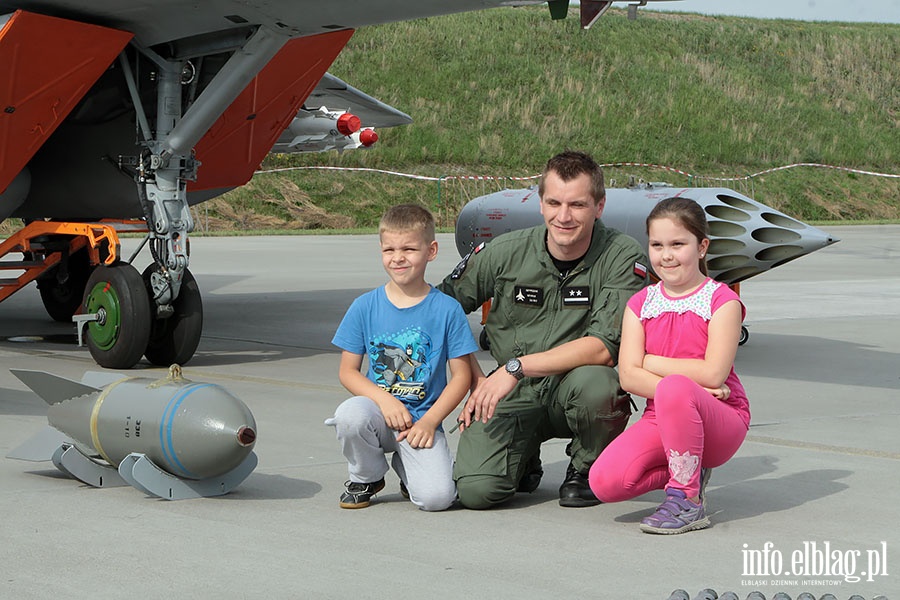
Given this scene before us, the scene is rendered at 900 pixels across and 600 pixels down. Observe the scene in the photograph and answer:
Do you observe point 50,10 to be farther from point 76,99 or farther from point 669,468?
point 669,468

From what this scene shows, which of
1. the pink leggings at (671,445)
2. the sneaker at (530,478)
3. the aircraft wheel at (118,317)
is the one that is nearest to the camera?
the pink leggings at (671,445)

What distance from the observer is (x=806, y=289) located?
15.4 m

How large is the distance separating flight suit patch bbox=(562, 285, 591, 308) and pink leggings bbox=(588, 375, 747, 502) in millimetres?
526

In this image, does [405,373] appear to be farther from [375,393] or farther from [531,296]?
[531,296]

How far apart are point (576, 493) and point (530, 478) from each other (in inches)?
11.9

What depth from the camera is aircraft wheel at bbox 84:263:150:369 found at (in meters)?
8.54

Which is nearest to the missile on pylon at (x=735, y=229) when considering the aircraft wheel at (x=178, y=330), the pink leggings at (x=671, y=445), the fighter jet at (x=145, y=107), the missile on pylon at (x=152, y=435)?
the fighter jet at (x=145, y=107)

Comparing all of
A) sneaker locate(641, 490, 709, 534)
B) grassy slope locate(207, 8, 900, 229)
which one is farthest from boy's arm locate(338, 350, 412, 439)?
grassy slope locate(207, 8, 900, 229)

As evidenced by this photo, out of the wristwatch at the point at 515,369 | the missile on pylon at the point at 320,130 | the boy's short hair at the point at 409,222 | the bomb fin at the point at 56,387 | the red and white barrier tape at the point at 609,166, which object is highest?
the red and white barrier tape at the point at 609,166

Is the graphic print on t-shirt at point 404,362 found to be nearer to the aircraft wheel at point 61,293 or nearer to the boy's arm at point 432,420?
the boy's arm at point 432,420

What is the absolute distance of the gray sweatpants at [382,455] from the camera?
4535 mm

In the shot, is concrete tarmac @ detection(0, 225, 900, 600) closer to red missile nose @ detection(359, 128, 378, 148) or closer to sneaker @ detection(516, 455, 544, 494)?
sneaker @ detection(516, 455, 544, 494)

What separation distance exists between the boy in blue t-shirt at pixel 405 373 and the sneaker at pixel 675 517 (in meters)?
0.80

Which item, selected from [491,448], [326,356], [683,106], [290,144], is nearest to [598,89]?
[683,106]
